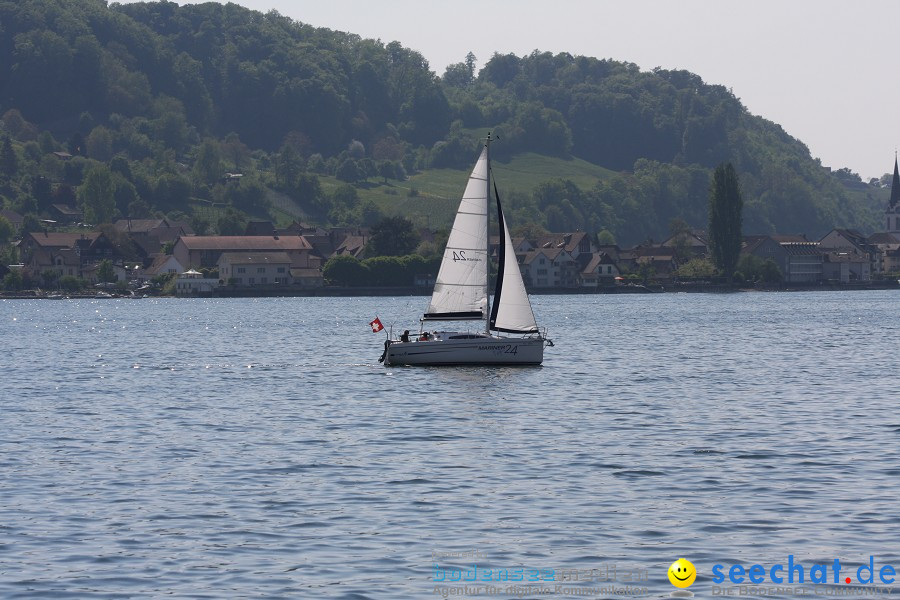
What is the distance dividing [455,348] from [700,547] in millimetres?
36817

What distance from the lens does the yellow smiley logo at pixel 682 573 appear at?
69.7 ft

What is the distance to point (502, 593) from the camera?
838 inches

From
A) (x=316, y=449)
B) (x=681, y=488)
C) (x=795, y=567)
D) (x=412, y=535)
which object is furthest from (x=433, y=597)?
(x=316, y=449)

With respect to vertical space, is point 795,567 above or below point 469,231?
below

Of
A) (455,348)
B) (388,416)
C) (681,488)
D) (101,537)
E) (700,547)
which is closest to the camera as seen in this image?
(700,547)

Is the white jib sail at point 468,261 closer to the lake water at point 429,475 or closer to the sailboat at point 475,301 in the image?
the sailboat at point 475,301

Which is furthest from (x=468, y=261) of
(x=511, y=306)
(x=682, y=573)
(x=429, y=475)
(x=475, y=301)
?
(x=682, y=573)

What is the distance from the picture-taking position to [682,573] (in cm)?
2152

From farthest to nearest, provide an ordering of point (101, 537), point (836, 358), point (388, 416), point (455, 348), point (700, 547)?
point (836, 358), point (455, 348), point (388, 416), point (101, 537), point (700, 547)

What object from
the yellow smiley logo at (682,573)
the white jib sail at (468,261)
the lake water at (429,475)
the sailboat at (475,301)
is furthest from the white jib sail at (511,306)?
the yellow smiley logo at (682,573)

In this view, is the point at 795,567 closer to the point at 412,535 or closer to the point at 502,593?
the point at 502,593

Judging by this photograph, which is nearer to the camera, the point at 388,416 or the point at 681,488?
the point at 681,488

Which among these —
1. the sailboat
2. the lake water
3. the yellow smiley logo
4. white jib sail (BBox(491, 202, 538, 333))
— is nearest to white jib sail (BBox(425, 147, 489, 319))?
the sailboat

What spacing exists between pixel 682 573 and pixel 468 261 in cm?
3971
